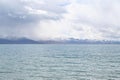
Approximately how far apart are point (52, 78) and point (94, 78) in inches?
310

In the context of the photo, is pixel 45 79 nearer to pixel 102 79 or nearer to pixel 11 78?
pixel 11 78

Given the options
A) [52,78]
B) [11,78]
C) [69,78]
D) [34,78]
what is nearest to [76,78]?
[69,78]

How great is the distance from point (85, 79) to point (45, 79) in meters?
7.39

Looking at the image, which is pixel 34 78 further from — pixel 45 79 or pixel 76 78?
pixel 76 78

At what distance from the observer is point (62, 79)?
134 ft

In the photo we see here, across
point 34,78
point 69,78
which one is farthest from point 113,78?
point 34,78

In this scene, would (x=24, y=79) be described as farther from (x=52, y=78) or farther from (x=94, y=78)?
(x=94, y=78)

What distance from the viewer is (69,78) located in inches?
1642

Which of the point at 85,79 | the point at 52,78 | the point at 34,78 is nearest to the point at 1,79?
the point at 34,78

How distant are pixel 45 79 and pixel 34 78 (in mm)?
2441

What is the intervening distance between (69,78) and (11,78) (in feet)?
35.8

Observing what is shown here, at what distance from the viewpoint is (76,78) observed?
4191 centimetres

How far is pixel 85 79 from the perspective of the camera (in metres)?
41.0

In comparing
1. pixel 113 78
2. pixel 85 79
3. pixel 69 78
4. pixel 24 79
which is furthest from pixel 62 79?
pixel 113 78
